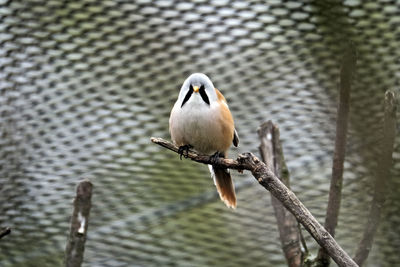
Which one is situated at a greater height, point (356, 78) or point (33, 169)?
point (356, 78)

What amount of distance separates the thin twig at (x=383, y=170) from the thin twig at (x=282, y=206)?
0.23 meters

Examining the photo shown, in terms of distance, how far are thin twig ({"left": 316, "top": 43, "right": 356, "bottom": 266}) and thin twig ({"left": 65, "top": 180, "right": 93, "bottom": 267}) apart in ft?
2.88

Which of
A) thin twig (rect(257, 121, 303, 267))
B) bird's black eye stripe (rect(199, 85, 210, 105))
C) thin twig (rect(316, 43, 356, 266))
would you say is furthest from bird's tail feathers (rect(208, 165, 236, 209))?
thin twig (rect(316, 43, 356, 266))

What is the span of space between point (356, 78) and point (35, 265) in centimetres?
216

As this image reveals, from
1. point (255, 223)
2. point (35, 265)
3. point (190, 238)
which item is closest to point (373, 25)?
point (255, 223)

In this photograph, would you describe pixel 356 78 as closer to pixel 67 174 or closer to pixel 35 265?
pixel 67 174

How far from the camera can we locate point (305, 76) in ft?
9.31

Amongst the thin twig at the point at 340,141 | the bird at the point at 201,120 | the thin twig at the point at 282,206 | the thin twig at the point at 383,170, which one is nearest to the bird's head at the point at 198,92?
the bird at the point at 201,120

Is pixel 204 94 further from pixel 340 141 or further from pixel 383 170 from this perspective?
pixel 383 170

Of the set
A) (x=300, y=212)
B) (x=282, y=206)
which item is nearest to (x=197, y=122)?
(x=282, y=206)

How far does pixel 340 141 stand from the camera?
190 centimetres

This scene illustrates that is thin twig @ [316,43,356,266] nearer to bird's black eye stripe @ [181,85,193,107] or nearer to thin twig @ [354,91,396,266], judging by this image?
thin twig @ [354,91,396,266]

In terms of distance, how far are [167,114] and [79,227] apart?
992mm

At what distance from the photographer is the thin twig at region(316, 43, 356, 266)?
1.77 meters
